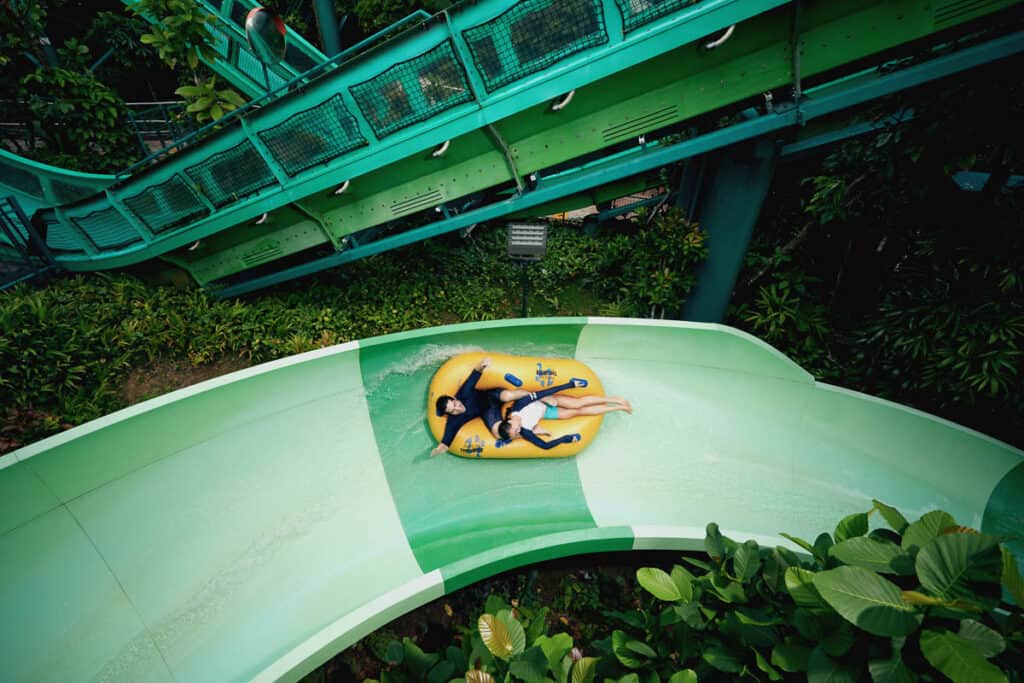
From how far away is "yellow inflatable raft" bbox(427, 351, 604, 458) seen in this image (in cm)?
406

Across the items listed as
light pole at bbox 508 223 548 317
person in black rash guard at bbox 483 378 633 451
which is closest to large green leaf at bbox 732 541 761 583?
person in black rash guard at bbox 483 378 633 451

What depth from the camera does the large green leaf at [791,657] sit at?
1098mm

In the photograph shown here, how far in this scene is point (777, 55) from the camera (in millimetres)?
3402

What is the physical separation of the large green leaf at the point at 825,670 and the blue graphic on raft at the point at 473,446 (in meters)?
3.17

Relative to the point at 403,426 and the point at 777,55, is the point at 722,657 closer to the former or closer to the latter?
the point at 403,426

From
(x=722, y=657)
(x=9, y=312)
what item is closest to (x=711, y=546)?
(x=722, y=657)

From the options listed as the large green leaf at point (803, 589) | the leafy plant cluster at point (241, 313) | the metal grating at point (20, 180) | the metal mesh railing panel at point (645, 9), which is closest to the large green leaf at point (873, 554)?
the large green leaf at point (803, 589)

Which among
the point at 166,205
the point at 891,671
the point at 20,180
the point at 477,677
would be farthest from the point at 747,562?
the point at 20,180

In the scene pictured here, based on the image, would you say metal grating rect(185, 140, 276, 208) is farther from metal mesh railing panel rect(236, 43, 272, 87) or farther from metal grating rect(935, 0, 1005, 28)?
metal grating rect(935, 0, 1005, 28)

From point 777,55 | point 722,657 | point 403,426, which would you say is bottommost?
point 403,426

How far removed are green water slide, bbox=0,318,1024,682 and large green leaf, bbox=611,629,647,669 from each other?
1779 millimetres

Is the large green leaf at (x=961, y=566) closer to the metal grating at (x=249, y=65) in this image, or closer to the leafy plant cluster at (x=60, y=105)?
the metal grating at (x=249, y=65)

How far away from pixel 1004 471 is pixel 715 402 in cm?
227

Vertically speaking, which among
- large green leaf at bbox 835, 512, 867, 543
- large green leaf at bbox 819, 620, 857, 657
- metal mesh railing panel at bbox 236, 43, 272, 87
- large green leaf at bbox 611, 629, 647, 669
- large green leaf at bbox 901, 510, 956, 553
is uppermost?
metal mesh railing panel at bbox 236, 43, 272, 87
